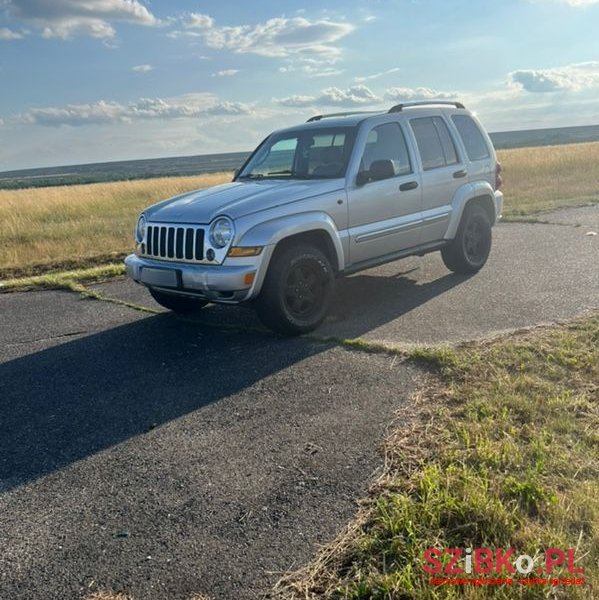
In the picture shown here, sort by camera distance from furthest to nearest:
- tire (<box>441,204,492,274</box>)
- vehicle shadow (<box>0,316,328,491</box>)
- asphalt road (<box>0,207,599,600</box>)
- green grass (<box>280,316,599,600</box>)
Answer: tire (<box>441,204,492,274</box>) → vehicle shadow (<box>0,316,328,491</box>) → asphalt road (<box>0,207,599,600</box>) → green grass (<box>280,316,599,600</box>)

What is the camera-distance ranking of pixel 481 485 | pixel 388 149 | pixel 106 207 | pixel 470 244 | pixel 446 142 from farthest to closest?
pixel 106 207
pixel 470 244
pixel 446 142
pixel 388 149
pixel 481 485

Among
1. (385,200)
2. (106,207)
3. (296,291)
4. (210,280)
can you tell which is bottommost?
(296,291)

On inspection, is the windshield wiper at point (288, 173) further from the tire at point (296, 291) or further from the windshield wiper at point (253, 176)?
the tire at point (296, 291)

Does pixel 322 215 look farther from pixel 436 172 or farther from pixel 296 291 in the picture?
pixel 436 172

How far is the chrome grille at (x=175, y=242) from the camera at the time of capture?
17.3 feet

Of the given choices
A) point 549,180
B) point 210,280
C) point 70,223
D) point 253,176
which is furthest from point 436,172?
point 549,180

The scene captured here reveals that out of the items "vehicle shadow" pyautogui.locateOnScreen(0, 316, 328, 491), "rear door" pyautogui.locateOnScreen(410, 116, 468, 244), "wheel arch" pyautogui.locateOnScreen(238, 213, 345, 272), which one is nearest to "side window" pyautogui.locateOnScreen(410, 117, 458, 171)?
"rear door" pyautogui.locateOnScreen(410, 116, 468, 244)

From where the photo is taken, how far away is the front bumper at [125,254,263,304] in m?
5.06

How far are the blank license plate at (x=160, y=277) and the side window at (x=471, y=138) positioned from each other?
155 inches

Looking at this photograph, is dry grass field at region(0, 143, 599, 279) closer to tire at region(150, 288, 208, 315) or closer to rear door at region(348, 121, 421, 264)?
tire at region(150, 288, 208, 315)

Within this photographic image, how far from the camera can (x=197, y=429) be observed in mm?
3840

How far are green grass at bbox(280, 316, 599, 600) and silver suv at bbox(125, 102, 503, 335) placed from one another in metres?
1.78

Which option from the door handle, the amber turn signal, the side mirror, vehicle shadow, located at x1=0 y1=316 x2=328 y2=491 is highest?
the side mirror

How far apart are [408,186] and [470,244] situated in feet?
4.85
